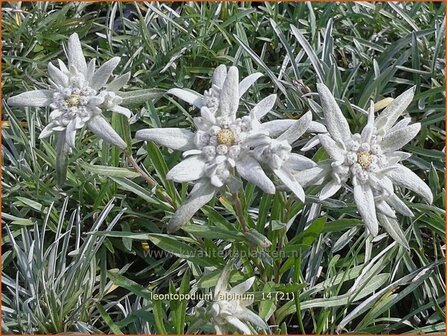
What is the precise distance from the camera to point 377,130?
1.82 meters

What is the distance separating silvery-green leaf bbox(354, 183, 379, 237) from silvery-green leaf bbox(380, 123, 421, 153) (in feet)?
0.47

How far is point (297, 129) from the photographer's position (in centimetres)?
170

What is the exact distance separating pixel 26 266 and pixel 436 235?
153cm

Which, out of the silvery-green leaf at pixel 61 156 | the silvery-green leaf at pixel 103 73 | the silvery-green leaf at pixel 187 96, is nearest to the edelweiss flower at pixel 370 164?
the silvery-green leaf at pixel 187 96

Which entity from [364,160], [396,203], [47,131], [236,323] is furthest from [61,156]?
[396,203]

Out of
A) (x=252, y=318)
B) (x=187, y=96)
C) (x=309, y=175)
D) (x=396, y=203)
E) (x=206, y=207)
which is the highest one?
(x=187, y=96)

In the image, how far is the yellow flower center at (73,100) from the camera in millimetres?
1830

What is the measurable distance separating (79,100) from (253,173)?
58cm

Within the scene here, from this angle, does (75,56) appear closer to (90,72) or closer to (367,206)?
(90,72)

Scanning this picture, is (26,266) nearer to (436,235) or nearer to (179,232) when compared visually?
(179,232)

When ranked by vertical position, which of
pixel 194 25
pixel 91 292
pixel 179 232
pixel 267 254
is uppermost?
pixel 194 25

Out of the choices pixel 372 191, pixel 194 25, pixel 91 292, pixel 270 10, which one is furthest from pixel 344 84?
pixel 91 292

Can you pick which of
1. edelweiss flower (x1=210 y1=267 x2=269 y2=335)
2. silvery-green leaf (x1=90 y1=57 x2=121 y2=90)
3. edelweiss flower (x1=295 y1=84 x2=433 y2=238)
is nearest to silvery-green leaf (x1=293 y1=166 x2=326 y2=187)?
edelweiss flower (x1=295 y1=84 x2=433 y2=238)

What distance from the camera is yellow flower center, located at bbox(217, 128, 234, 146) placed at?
5.52 ft
